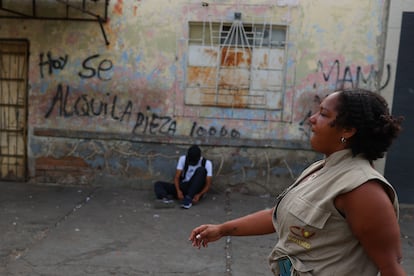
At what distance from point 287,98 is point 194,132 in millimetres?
1534

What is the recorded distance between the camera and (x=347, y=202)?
1.38m

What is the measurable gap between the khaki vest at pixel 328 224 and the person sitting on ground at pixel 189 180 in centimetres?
436

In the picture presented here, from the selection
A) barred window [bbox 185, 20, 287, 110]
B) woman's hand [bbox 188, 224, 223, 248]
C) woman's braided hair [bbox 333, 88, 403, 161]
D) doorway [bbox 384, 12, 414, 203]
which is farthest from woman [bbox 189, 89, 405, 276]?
doorway [bbox 384, 12, 414, 203]

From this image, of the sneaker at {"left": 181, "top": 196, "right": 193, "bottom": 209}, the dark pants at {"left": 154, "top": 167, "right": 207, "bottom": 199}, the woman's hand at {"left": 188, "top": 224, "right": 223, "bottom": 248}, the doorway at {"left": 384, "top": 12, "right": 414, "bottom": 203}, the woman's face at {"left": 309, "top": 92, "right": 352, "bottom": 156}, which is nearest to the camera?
the woman's face at {"left": 309, "top": 92, "right": 352, "bottom": 156}

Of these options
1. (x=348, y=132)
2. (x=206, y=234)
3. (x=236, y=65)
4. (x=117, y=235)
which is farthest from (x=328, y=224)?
(x=236, y=65)

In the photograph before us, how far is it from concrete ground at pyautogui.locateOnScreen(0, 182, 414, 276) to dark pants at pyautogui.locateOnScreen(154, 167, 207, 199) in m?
0.20

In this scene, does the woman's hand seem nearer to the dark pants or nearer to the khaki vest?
the khaki vest

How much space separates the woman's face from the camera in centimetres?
149

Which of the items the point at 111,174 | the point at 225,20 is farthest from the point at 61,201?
the point at 225,20

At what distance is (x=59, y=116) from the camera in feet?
21.6

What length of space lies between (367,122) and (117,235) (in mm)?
3731

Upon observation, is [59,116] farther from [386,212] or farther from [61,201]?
[386,212]

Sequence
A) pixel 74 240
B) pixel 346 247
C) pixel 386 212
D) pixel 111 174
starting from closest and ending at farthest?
pixel 386 212
pixel 346 247
pixel 74 240
pixel 111 174

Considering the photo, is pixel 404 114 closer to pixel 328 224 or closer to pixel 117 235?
pixel 117 235
